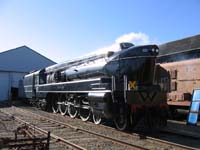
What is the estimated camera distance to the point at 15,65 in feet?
161

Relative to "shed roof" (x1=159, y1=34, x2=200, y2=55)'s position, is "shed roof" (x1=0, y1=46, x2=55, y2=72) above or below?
above

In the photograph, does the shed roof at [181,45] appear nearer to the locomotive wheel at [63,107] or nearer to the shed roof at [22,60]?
the locomotive wheel at [63,107]

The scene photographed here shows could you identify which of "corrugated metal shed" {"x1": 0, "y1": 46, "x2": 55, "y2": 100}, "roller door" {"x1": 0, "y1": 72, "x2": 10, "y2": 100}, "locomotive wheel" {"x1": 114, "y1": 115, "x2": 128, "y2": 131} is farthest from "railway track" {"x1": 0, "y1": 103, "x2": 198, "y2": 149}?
"corrugated metal shed" {"x1": 0, "y1": 46, "x2": 55, "y2": 100}

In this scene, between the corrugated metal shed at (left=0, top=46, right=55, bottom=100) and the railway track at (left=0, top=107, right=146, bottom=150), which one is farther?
the corrugated metal shed at (left=0, top=46, right=55, bottom=100)

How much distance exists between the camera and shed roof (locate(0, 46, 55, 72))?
48.6 metres

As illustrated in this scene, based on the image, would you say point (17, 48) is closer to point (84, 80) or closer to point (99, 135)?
point (84, 80)

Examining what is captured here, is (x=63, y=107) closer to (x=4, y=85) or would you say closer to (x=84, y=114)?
(x=84, y=114)

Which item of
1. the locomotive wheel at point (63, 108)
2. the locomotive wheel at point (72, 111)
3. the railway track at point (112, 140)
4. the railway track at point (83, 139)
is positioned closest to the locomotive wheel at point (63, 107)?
the locomotive wheel at point (63, 108)

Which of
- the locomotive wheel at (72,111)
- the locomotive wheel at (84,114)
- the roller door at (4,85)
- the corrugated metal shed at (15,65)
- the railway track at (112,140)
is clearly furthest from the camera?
the corrugated metal shed at (15,65)

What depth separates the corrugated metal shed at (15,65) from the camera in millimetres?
47969

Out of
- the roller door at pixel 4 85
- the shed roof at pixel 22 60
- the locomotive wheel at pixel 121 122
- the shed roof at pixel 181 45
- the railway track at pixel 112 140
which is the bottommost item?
the railway track at pixel 112 140

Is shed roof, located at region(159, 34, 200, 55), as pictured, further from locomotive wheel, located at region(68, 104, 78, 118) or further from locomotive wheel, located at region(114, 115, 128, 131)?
locomotive wheel, located at region(114, 115, 128, 131)

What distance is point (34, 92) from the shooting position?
88.2 ft

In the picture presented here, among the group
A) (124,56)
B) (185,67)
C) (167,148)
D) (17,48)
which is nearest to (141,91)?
(124,56)
